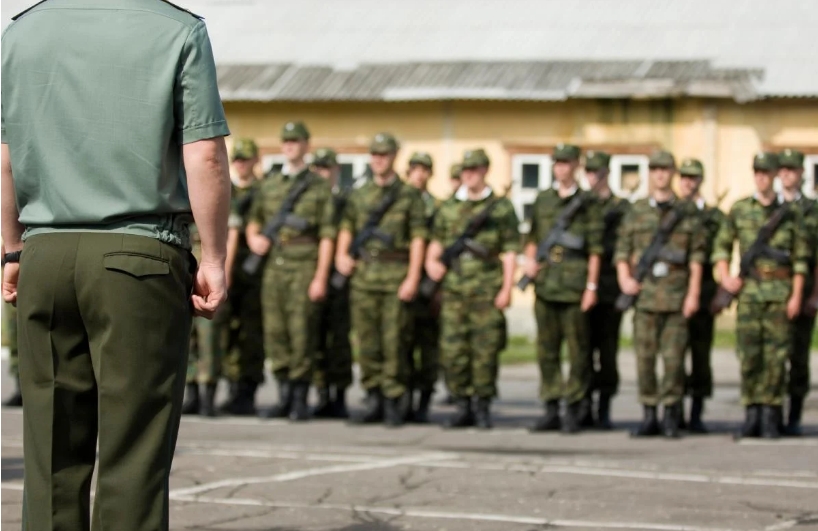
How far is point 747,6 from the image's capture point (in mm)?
24828

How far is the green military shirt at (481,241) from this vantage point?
12258mm

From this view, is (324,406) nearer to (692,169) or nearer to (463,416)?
(463,416)

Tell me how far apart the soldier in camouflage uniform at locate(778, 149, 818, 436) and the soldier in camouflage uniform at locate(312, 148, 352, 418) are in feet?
10.9

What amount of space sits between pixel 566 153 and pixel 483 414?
1.96m

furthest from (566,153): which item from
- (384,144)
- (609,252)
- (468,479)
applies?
(468,479)

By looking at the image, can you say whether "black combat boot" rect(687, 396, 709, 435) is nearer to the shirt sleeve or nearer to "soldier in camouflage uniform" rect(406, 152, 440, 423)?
"soldier in camouflage uniform" rect(406, 152, 440, 423)

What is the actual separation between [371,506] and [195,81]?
3630 millimetres

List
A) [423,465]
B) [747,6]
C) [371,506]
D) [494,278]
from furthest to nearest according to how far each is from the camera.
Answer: [747,6] → [494,278] → [423,465] → [371,506]

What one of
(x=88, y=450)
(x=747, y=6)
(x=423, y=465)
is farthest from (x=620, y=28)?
(x=88, y=450)

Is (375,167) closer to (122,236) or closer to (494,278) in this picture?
(494,278)

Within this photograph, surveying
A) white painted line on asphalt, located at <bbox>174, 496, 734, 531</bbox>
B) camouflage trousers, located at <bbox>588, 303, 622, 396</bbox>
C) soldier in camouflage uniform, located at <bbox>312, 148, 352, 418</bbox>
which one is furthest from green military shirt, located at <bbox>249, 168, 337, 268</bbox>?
white painted line on asphalt, located at <bbox>174, 496, 734, 531</bbox>

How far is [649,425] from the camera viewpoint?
1178 cm

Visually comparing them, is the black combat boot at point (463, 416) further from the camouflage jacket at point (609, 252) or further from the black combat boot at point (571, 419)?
the camouflage jacket at point (609, 252)

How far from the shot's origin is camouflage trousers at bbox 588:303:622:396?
12.5 meters
